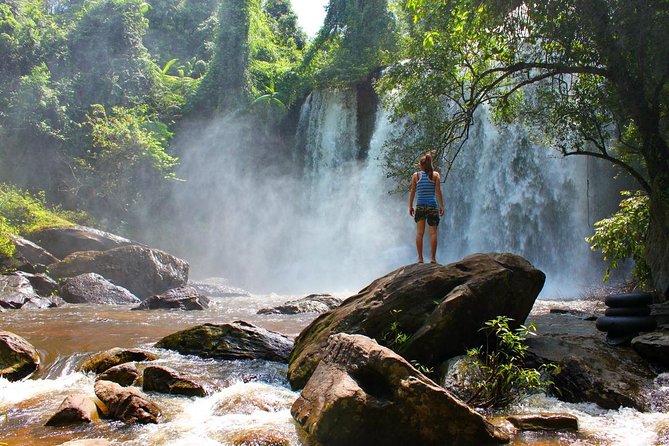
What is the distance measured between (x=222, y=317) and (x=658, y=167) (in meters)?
9.88

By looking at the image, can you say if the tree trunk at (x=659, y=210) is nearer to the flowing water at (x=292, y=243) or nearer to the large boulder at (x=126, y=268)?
the flowing water at (x=292, y=243)

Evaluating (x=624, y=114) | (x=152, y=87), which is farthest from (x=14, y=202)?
(x=624, y=114)

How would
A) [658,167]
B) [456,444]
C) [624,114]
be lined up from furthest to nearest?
[624,114], [658,167], [456,444]

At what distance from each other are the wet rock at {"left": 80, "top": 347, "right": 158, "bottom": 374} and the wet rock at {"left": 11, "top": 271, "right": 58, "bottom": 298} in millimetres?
10340

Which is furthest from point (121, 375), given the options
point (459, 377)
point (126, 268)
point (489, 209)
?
point (489, 209)

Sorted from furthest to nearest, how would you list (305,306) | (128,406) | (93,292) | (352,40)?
(352,40) → (93,292) → (305,306) → (128,406)

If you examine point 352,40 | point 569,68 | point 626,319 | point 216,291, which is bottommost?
point 216,291

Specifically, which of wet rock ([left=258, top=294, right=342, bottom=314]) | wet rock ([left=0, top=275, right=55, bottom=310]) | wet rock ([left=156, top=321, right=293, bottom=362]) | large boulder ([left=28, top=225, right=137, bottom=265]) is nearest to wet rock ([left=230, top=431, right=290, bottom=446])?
wet rock ([left=156, top=321, right=293, bottom=362])

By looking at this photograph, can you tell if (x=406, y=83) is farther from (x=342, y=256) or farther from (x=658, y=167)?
(x=342, y=256)

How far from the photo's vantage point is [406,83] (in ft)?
40.4

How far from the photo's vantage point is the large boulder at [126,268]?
60.3 ft

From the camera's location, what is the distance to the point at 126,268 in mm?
18594

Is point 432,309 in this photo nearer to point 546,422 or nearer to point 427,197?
point 546,422

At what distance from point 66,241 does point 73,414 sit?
56.6 ft
